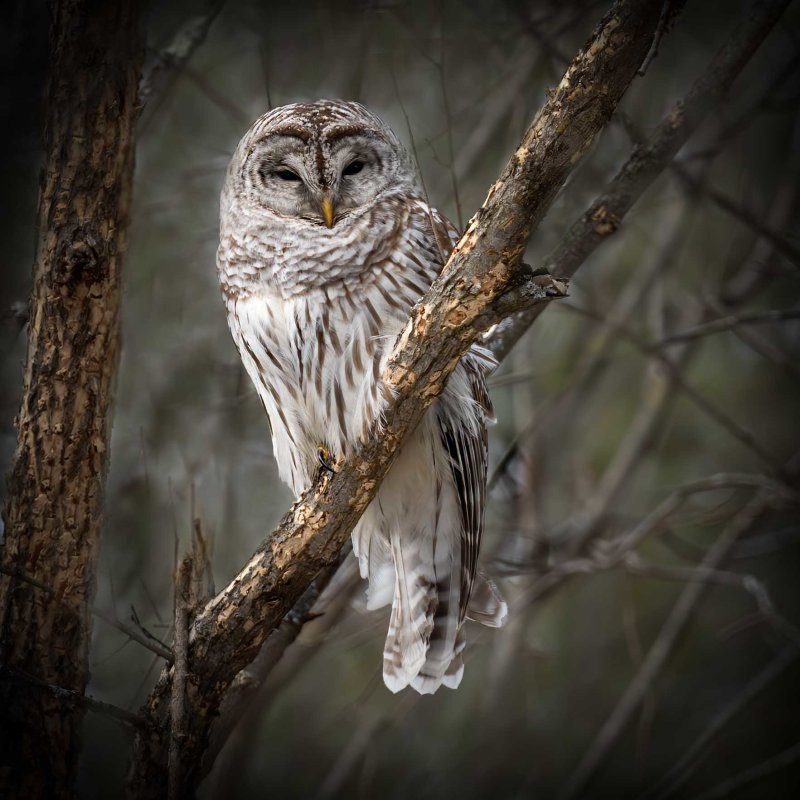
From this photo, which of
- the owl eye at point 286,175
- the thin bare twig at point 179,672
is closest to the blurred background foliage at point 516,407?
the owl eye at point 286,175

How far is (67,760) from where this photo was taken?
2582 millimetres

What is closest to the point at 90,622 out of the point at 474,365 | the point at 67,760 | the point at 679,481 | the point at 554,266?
the point at 67,760

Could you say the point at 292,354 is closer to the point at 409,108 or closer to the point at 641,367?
the point at 409,108

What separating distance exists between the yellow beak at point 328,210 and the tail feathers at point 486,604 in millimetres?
1297

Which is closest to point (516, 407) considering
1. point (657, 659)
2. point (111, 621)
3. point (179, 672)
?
point (657, 659)

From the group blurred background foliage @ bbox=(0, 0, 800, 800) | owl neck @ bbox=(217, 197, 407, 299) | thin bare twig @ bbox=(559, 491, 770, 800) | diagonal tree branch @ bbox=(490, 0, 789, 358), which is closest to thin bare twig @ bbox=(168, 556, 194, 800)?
owl neck @ bbox=(217, 197, 407, 299)

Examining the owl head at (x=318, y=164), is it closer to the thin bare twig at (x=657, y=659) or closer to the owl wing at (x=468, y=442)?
the owl wing at (x=468, y=442)

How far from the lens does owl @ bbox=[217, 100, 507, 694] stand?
9.28 ft

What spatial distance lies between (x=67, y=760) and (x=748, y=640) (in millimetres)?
4077

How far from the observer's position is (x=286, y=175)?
3.13 meters

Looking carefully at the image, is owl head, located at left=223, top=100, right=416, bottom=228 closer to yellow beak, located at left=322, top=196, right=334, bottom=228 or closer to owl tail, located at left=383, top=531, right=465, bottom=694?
yellow beak, located at left=322, top=196, right=334, bottom=228

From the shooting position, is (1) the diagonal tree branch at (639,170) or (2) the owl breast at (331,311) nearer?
(2) the owl breast at (331,311)

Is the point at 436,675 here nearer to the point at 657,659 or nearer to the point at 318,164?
the point at 657,659

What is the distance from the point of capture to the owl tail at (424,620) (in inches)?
125
